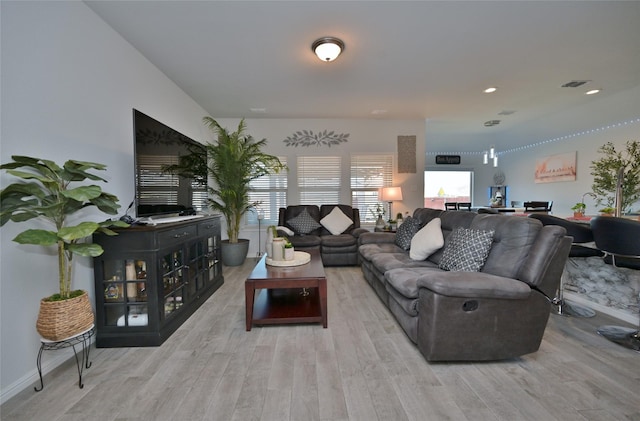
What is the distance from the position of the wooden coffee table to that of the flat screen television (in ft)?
3.78

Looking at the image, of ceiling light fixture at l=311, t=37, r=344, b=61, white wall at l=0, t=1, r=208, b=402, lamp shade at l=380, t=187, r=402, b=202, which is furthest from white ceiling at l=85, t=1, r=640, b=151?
lamp shade at l=380, t=187, r=402, b=202

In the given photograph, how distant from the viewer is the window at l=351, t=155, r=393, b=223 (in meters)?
5.54

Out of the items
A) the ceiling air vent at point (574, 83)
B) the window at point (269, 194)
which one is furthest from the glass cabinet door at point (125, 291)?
the ceiling air vent at point (574, 83)

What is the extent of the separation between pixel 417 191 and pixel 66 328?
18.1 ft

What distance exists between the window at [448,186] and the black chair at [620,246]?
6.37m

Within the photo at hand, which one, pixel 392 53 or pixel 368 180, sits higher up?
pixel 392 53

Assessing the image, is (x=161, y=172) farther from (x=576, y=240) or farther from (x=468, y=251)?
(x=576, y=240)

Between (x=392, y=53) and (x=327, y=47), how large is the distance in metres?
0.77

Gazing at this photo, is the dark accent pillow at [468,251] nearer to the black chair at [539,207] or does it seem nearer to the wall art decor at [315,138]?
the wall art decor at [315,138]

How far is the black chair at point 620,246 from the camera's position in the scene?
6.77 feet

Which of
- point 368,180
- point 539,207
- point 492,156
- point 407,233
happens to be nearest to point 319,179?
point 368,180

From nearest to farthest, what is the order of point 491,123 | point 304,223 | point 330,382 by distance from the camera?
point 330,382
point 304,223
point 491,123

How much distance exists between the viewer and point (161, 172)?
271 cm

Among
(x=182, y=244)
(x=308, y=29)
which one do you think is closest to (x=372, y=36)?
(x=308, y=29)
